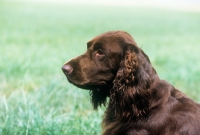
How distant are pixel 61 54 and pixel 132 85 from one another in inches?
189

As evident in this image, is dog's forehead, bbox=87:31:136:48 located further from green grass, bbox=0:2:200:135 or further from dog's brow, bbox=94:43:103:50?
green grass, bbox=0:2:200:135

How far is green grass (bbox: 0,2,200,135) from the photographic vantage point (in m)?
4.46

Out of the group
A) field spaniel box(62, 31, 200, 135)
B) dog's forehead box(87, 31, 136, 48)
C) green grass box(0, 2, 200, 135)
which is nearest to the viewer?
field spaniel box(62, 31, 200, 135)

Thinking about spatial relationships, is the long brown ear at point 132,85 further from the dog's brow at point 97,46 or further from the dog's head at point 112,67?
the dog's brow at point 97,46

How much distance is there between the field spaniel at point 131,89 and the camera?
344 cm

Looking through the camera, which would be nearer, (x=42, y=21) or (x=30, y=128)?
(x=30, y=128)

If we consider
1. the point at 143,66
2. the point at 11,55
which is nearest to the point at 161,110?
the point at 143,66

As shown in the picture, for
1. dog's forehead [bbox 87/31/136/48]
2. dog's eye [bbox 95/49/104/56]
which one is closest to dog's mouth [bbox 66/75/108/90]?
dog's eye [bbox 95/49/104/56]

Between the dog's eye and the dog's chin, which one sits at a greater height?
the dog's eye

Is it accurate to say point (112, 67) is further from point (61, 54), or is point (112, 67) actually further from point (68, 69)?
point (61, 54)

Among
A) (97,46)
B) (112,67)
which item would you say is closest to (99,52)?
(97,46)

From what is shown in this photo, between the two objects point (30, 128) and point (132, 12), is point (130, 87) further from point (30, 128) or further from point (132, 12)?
point (132, 12)

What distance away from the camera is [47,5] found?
11531mm

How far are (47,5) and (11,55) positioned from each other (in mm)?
4567
